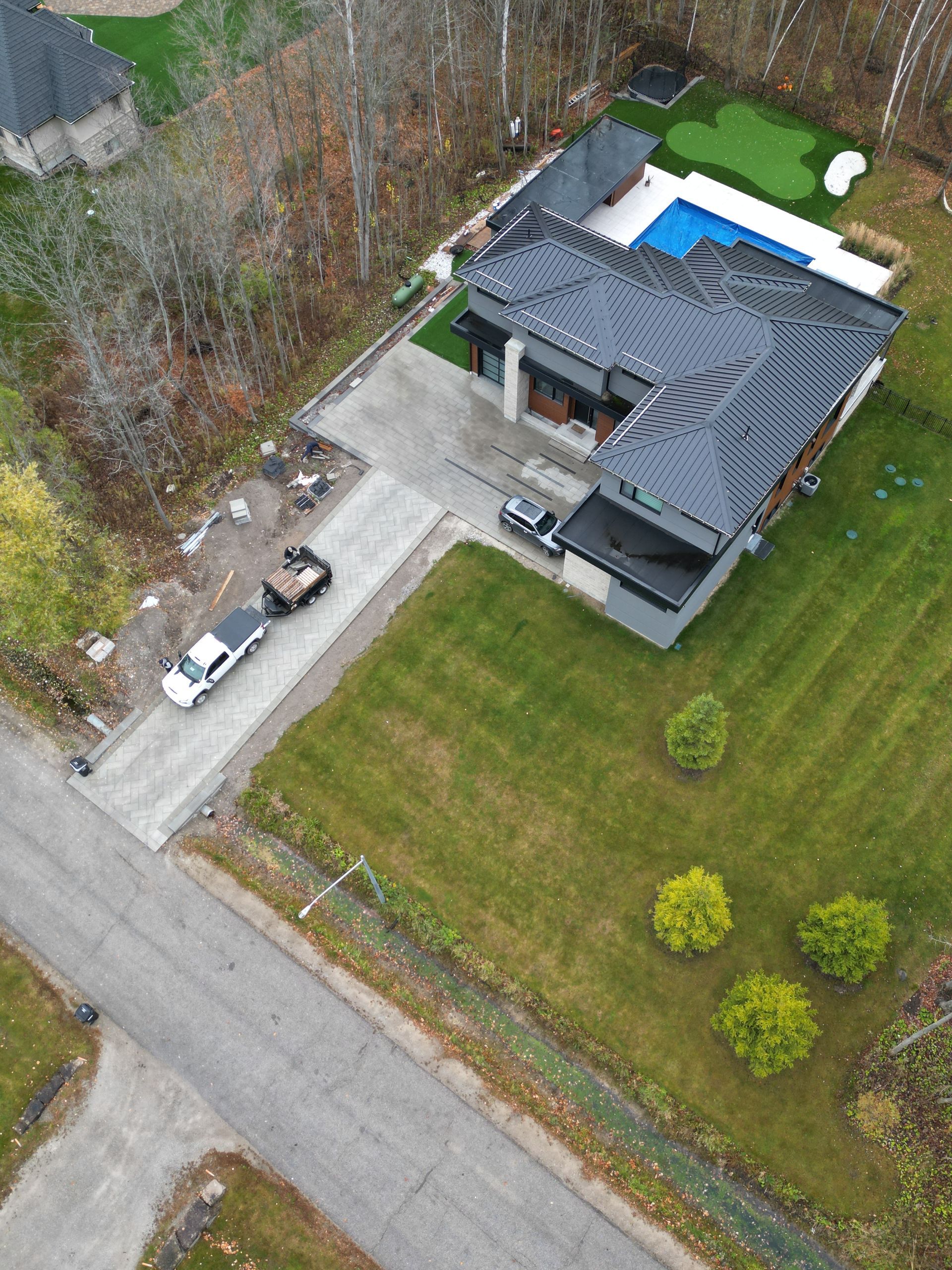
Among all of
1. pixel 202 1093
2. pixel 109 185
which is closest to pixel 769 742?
pixel 202 1093

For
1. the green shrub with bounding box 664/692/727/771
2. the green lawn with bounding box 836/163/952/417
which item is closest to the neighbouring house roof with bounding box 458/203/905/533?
the green lawn with bounding box 836/163/952/417

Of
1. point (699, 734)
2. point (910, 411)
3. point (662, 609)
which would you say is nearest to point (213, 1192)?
point (699, 734)

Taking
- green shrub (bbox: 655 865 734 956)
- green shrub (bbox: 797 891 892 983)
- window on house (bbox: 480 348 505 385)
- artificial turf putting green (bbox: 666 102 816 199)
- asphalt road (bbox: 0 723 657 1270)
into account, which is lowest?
asphalt road (bbox: 0 723 657 1270)

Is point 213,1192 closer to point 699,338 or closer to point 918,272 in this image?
point 699,338

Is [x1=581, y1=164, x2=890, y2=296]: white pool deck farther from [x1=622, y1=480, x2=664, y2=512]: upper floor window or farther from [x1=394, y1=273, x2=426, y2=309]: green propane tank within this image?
[x1=622, y1=480, x2=664, y2=512]: upper floor window

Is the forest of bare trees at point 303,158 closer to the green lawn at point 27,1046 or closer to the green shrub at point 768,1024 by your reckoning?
the green lawn at point 27,1046

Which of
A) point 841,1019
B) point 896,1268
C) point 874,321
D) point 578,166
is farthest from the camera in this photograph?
point 578,166

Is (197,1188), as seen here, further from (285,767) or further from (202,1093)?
(285,767)
